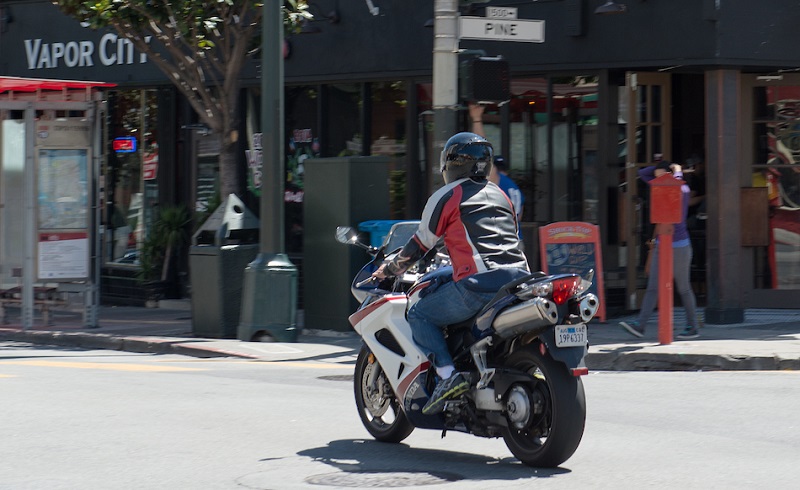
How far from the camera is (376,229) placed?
45.0 feet

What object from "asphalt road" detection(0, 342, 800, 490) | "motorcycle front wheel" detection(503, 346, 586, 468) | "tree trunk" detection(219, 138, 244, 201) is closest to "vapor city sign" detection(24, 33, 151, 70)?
"tree trunk" detection(219, 138, 244, 201)

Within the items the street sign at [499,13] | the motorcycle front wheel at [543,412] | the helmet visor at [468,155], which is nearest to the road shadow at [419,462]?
the motorcycle front wheel at [543,412]

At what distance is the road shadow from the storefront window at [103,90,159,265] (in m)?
12.4

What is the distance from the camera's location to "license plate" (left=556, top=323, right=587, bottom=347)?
654 centimetres

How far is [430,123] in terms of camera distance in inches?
653

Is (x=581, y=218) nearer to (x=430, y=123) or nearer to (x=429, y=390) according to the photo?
(x=430, y=123)

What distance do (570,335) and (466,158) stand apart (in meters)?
1.29

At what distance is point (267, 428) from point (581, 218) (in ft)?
26.1

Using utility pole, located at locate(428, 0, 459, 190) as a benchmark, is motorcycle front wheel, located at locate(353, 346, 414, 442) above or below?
below

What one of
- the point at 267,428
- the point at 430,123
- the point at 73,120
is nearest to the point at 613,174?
the point at 430,123

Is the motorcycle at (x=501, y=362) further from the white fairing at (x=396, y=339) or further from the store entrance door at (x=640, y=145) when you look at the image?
the store entrance door at (x=640, y=145)

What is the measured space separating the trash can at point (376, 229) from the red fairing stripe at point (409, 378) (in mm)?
6262

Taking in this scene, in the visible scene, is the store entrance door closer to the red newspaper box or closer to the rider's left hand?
the red newspaper box

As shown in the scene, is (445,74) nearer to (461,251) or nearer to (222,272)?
(222,272)
